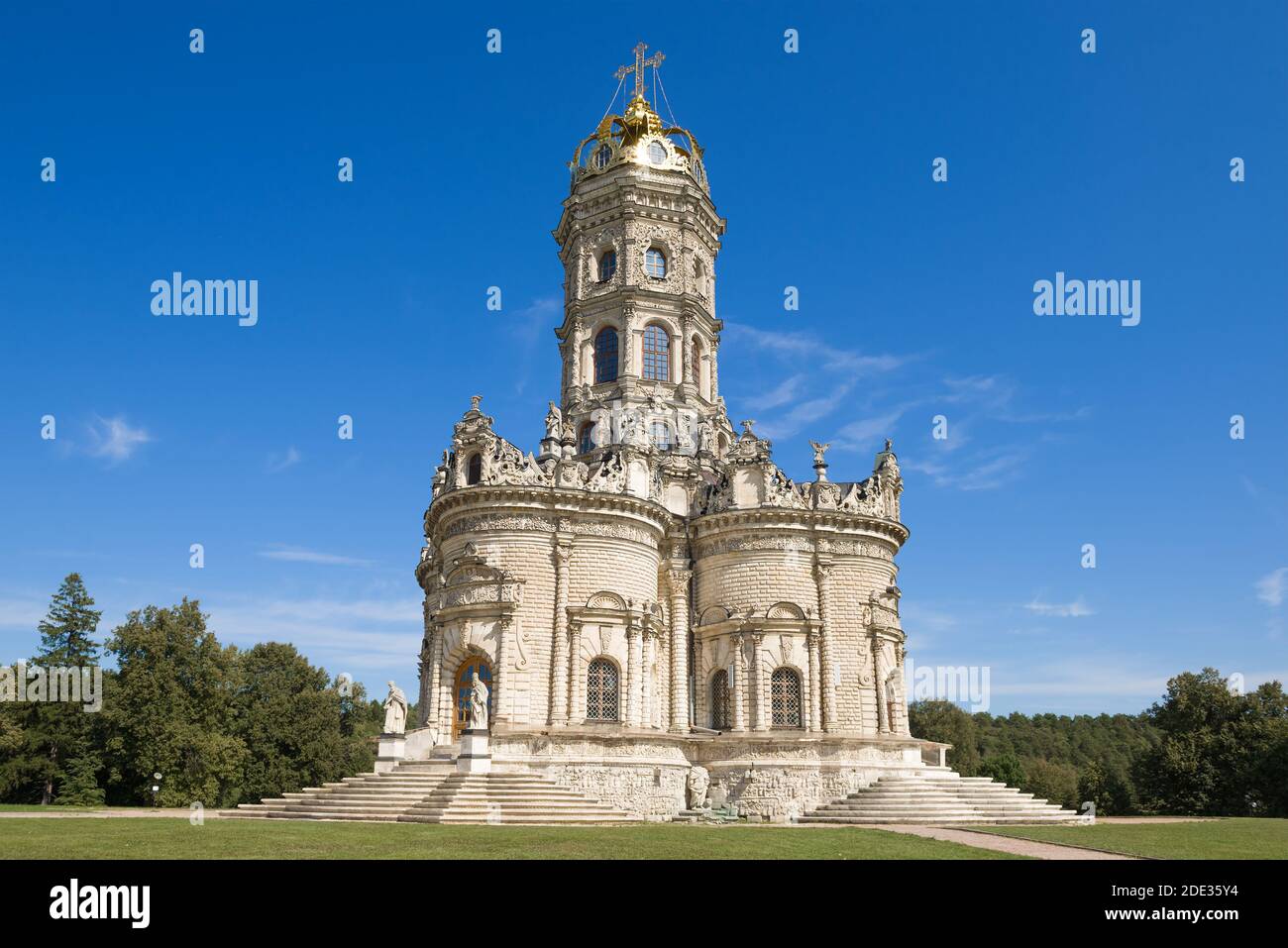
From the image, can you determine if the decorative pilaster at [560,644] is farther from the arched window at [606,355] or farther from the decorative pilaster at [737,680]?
the arched window at [606,355]

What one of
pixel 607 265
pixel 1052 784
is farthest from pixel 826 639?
pixel 1052 784

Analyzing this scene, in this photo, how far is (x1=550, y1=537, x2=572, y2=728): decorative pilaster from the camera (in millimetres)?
35469

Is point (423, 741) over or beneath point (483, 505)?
beneath

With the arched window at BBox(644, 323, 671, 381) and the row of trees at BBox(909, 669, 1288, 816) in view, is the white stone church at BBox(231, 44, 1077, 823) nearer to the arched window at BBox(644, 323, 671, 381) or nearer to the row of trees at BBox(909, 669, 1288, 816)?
the arched window at BBox(644, 323, 671, 381)

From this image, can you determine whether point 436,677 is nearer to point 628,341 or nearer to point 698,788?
point 698,788

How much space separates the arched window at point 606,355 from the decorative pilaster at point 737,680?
46.5 feet

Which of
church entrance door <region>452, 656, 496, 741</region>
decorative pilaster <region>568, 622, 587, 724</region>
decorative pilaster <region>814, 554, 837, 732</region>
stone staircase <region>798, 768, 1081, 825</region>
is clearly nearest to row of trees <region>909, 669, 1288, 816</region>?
stone staircase <region>798, 768, 1081, 825</region>

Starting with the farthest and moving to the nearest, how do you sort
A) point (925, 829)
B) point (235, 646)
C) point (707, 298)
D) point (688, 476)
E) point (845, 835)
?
point (235, 646) → point (707, 298) → point (688, 476) → point (925, 829) → point (845, 835)

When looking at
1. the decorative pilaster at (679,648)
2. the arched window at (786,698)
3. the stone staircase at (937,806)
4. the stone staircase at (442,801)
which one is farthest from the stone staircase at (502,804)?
the arched window at (786,698)

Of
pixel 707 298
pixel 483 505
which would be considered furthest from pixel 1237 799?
pixel 483 505

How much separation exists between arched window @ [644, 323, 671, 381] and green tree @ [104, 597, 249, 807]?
28772 millimetres

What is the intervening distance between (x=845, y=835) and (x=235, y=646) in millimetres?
44855
